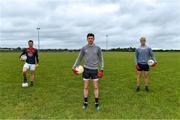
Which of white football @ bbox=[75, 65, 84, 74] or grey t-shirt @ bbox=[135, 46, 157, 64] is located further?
grey t-shirt @ bbox=[135, 46, 157, 64]

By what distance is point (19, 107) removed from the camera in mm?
9578

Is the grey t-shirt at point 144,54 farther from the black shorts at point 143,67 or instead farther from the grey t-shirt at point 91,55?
the grey t-shirt at point 91,55

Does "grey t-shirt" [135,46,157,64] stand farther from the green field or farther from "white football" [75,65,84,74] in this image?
"white football" [75,65,84,74]

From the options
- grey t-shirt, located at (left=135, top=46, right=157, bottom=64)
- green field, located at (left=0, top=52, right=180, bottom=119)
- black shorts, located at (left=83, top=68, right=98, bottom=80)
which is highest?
grey t-shirt, located at (left=135, top=46, right=157, bottom=64)

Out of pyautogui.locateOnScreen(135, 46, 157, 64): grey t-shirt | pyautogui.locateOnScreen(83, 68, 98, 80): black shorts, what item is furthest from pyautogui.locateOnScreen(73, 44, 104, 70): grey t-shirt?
pyautogui.locateOnScreen(135, 46, 157, 64): grey t-shirt

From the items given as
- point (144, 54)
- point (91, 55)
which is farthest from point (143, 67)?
point (91, 55)

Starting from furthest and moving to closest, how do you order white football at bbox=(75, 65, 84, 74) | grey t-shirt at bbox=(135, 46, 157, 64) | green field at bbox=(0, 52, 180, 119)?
grey t-shirt at bbox=(135, 46, 157, 64)
white football at bbox=(75, 65, 84, 74)
green field at bbox=(0, 52, 180, 119)

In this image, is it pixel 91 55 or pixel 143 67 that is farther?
pixel 143 67

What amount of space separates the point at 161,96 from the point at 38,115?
494 cm

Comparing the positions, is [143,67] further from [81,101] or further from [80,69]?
[80,69]

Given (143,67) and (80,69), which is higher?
(80,69)

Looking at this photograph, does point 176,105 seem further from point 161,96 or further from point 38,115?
point 38,115

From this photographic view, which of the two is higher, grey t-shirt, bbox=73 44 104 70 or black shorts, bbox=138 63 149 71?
grey t-shirt, bbox=73 44 104 70

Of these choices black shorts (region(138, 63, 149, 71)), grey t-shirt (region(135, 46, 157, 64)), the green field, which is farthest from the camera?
black shorts (region(138, 63, 149, 71))
